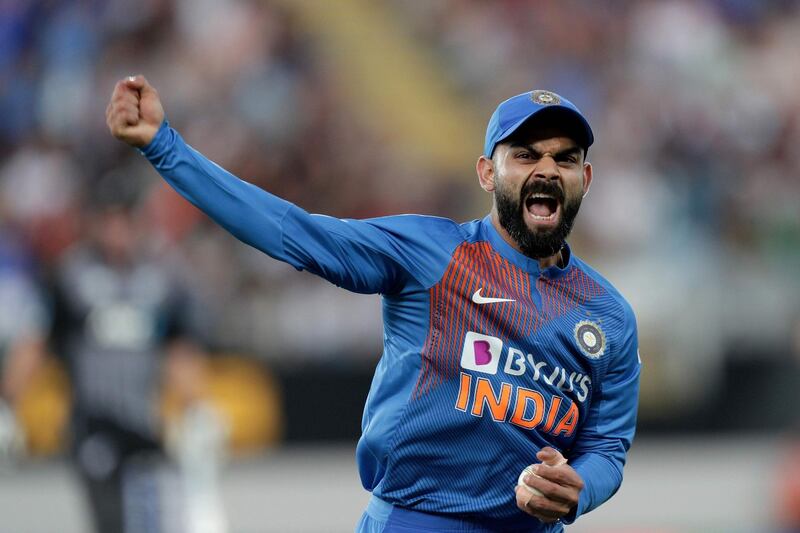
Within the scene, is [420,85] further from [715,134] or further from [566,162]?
[566,162]

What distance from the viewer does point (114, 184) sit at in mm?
8016

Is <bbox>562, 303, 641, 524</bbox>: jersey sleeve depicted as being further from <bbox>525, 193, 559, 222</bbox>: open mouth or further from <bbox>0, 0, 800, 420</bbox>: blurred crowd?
<bbox>0, 0, 800, 420</bbox>: blurred crowd

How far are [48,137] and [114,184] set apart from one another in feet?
14.8

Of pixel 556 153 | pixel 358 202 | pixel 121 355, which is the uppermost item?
pixel 358 202

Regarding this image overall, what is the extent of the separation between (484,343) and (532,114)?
0.66 m

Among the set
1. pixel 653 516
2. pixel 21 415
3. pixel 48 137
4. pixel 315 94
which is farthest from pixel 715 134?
pixel 21 415

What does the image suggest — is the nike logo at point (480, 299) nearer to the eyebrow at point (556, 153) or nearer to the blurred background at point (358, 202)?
the eyebrow at point (556, 153)

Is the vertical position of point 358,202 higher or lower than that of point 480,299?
higher

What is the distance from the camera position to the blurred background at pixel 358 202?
10.3 metres

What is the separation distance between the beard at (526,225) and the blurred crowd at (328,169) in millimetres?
6636

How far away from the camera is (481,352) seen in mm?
3773

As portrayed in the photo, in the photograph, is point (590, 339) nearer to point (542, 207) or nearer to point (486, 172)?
point (542, 207)

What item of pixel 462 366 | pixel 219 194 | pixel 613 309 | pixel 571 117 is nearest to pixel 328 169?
pixel 613 309

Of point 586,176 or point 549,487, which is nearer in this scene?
point 549,487
